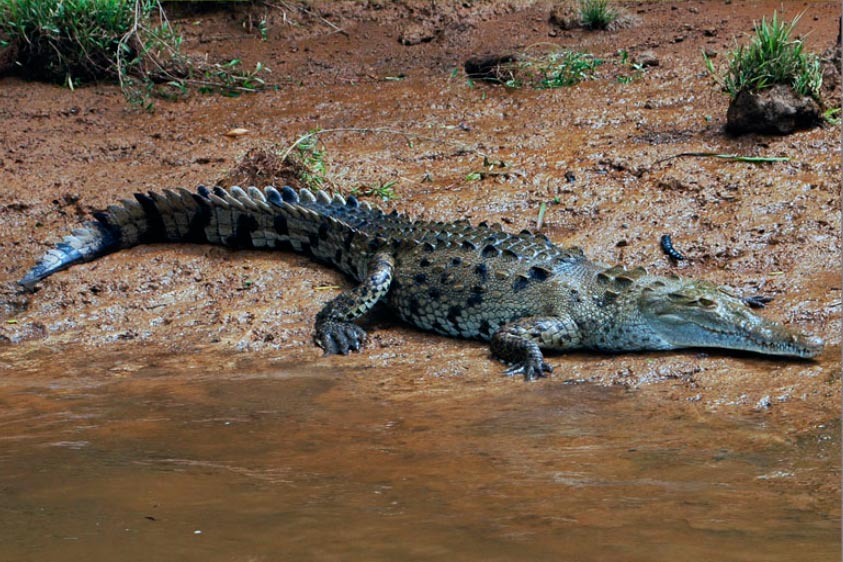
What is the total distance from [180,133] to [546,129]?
3334mm

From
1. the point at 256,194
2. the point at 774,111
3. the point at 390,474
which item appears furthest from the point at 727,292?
the point at 256,194

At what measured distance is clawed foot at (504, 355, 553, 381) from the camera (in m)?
5.18

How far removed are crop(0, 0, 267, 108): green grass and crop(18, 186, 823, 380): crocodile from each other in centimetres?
293

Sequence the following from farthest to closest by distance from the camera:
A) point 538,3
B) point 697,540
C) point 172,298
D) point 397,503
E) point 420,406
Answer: point 538,3 → point 172,298 → point 420,406 → point 397,503 → point 697,540

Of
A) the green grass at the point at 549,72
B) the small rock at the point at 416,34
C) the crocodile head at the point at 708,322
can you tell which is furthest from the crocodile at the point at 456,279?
the small rock at the point at 416,34

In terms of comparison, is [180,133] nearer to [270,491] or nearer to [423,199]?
[423,199]

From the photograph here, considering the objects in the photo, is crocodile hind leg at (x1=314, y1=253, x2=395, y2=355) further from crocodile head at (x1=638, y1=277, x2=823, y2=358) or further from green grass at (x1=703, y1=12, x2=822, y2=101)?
green grass at (x1=703, y1=12, x2=822, y2=101)

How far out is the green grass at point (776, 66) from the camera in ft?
23.7

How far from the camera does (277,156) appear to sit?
7.74m

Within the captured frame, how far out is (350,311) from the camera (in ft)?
19.6

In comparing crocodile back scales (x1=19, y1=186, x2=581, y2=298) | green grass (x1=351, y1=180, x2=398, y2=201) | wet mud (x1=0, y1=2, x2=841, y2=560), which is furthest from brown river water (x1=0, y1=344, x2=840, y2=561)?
green grass (x1=351, y1=180, x2=398, y2=201)

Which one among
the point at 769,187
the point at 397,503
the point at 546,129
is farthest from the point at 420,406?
the point at 546,129

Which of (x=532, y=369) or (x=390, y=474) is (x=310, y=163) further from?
(x=390, y=474)

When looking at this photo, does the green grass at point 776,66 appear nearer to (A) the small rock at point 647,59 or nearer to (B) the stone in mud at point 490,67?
(A) the small rock at point 647,59
